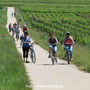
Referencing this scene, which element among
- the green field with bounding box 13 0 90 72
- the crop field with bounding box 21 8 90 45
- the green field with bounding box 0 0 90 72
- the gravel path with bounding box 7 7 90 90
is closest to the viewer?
the gravel path with bounding box 7 7 90 90

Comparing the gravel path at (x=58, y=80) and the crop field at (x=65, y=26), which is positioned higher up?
the gravel path at (x=58, y=80)

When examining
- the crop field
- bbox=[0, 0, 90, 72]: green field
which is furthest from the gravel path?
the crop field

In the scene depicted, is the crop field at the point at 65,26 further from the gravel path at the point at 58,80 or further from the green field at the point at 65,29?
the gravel path at the point at 58,80

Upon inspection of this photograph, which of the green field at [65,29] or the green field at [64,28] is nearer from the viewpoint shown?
the green field at [65,29]

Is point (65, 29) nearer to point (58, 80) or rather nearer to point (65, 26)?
point (65, 26)

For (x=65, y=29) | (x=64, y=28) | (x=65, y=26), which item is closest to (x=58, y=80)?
(x=65, y=29)

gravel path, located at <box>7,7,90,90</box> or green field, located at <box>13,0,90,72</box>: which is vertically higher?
gravel path, located at <box>7,7,90,90</box>

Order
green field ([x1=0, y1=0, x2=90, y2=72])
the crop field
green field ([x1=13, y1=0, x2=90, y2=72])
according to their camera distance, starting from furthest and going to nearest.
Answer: the crop field → green field ([x1=0, y1=0, x2=90, y2=72]) → green field ([x1=13, y1=0, x2=90, y2=72])

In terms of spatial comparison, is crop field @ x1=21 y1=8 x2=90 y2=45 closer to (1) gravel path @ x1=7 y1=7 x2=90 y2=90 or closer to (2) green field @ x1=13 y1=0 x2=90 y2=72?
(2) green field @ x1=13 y1=0 x2=90 y2=72

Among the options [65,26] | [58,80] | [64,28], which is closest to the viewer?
[58,80]

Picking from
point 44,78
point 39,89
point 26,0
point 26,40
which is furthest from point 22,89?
point 26,0

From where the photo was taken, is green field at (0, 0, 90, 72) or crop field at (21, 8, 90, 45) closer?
green field at (0, 0, 90, 72)

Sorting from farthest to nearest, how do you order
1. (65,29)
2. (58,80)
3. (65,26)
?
(65,26)
(65,29)
(58,80)

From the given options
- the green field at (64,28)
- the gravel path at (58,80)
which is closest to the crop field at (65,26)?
the green field at (64,28)
